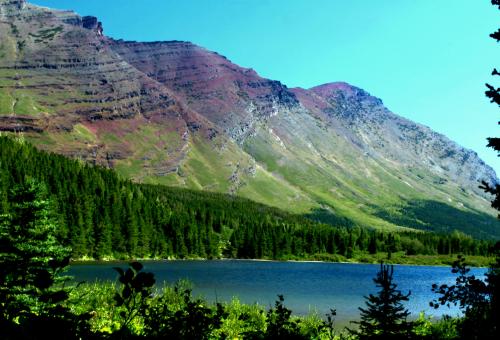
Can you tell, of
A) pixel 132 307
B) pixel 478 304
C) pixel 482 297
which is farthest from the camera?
pixel 482 297

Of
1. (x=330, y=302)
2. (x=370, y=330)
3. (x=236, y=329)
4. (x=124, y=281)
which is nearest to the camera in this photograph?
(x=124, y=281)

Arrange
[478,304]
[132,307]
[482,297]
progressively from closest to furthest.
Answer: [132,307], [478,304], [482,297]

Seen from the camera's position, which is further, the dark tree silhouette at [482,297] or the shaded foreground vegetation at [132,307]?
the dark tree silhouette at [482,297]

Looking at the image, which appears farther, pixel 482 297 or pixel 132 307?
pixel 482 297

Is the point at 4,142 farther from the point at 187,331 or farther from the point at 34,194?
the point at 187,331

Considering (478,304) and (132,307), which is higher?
(132,307)

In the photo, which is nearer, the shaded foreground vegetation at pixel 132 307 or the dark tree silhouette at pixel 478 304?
the shaded foreground vegetation at pixel 132 307

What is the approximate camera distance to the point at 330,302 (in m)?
69.0

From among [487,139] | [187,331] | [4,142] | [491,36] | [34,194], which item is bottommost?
[187,331]

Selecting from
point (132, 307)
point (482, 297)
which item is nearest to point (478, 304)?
point (482, 297)

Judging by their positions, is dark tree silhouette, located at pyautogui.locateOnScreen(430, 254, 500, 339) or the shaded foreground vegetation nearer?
the shaded foreground vegetation

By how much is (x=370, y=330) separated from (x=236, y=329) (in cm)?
1490

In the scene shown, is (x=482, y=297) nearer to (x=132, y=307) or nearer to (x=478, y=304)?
(x=478, y=304)

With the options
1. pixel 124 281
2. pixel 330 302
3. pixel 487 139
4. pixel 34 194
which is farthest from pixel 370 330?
pixel 330 302
